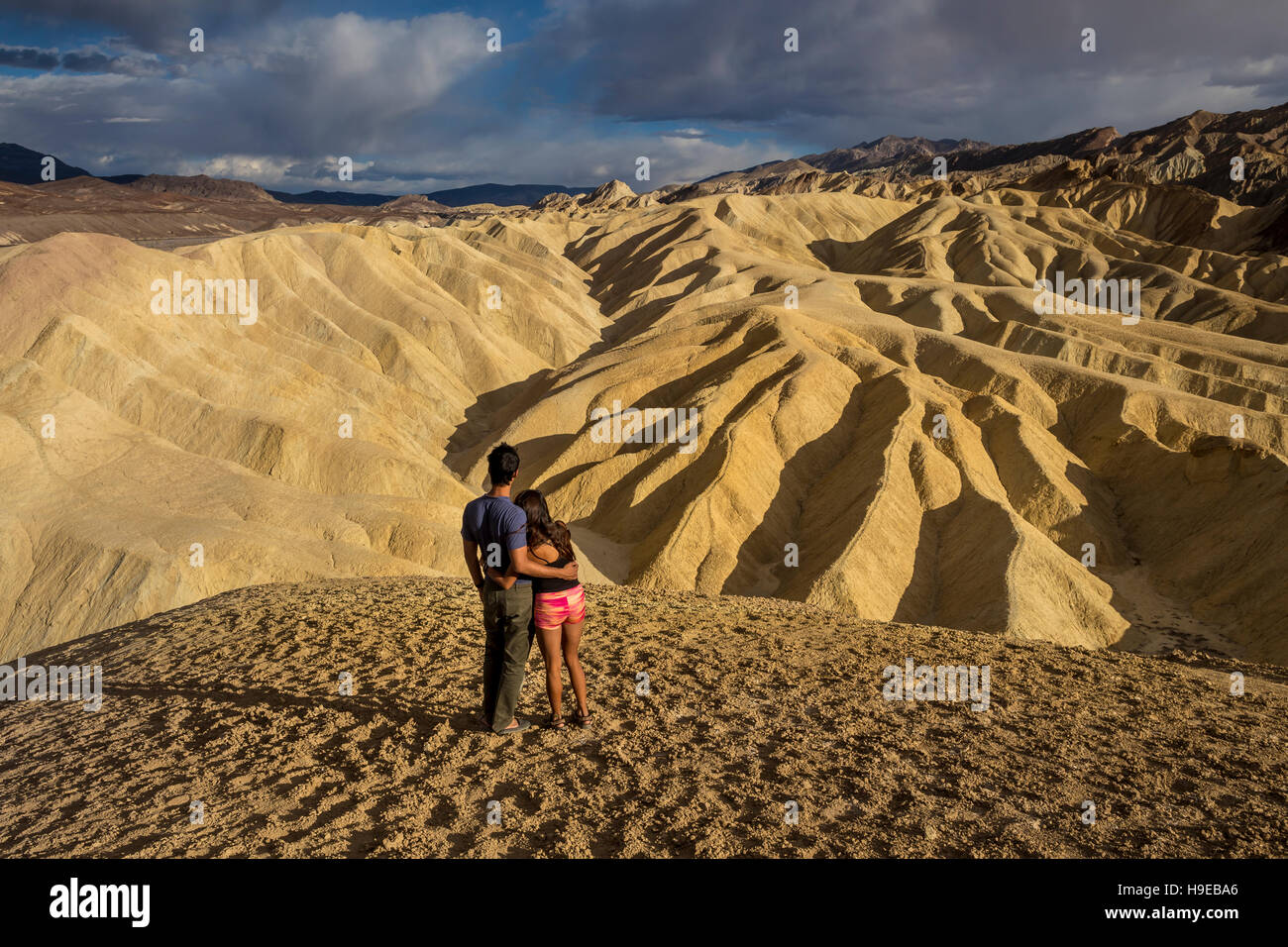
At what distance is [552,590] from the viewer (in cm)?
735

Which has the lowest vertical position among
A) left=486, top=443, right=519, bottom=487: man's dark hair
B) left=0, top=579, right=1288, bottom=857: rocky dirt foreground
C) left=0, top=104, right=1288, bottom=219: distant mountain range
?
left=0, top=579, right=1288, bottom=857: rocky dirt foreground

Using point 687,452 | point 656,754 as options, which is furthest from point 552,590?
point 687,452

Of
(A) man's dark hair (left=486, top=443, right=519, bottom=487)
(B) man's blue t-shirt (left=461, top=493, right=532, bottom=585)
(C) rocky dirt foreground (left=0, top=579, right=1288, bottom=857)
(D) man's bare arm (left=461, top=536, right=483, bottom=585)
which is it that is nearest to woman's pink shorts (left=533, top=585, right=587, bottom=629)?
(B) man's blue t-shirt (left=461, top=493, right=532, bottom=585)

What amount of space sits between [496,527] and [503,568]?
1.25 ft

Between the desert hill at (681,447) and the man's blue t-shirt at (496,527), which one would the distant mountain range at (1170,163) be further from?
the man's blue t-shirt at (496,527)

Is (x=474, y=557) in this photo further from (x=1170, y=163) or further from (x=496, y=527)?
(x=1170, y=163)

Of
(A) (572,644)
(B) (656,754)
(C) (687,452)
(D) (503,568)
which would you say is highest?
(C) (687,452)

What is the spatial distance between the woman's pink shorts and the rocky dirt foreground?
1260 millimetres

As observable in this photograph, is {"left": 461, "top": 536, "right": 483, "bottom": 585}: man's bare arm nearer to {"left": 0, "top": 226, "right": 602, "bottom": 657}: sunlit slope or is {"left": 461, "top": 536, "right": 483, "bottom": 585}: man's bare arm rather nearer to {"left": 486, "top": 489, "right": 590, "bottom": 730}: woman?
{"left": 486, "top": 489, "right": 590, "bottom": 730}: woman

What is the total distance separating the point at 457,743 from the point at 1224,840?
6473 millimetres

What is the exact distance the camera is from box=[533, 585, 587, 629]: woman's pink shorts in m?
7.36
